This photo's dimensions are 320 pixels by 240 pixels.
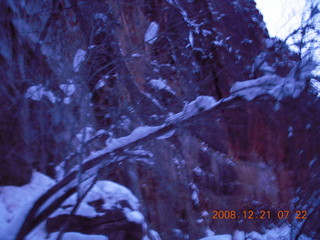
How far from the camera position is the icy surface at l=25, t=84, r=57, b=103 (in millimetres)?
4047

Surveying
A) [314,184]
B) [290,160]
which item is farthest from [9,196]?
[290,160]

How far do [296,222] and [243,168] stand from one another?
6.41 m

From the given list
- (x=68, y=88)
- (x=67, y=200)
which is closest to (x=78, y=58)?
(x=68, y=88)

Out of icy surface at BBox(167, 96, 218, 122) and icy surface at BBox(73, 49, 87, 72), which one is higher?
icy surface at BBox(73, 49, 87, 72)

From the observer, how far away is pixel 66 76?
4117 millimetres

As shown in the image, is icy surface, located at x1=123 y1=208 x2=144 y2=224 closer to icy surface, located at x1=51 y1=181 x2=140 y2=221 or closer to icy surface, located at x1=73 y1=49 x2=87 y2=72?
icy surface, located at x1=51 y1=181 x2=140 y2=221

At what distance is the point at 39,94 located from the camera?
4117 millimetres

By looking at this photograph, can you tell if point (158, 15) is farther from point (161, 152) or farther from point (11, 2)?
Answer: point (161, 152)

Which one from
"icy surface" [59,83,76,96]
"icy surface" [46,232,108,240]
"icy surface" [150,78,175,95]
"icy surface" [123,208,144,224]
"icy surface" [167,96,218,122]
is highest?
"icy surface" [150,78,175,95]

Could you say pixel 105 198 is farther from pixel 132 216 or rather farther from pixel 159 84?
pixel 159 84
